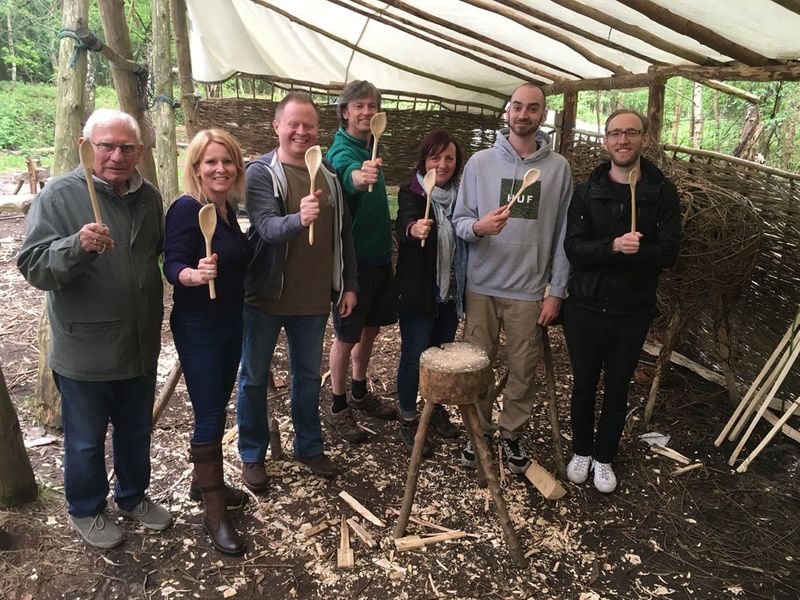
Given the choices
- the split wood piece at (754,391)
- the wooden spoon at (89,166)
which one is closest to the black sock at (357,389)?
the wooden spoon at (89,166)

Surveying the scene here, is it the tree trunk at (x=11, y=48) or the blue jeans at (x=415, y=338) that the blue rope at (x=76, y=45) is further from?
Result: the tree trunk at (x=11, y=48)

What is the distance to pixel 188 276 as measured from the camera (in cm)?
192

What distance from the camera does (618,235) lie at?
8.30 ft

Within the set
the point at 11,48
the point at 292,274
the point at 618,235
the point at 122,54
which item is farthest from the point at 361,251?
the point at 11,48

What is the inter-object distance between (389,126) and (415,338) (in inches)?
148

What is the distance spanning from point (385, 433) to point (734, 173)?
2.82m

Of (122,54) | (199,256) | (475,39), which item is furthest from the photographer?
(475,39)

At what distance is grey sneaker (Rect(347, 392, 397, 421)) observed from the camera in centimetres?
345

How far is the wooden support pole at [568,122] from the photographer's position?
5309mm

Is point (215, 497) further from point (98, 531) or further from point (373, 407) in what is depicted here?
point (373, 407)

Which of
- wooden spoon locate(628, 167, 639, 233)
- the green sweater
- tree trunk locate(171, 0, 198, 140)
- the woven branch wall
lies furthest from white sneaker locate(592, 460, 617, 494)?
tree trunk locate(171, 0, 198, 140)

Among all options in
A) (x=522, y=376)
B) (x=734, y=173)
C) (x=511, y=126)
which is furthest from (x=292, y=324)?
(x=734, y=173)

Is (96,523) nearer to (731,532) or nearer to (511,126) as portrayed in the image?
(511,126)

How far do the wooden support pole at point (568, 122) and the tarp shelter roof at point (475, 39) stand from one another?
31 cm
